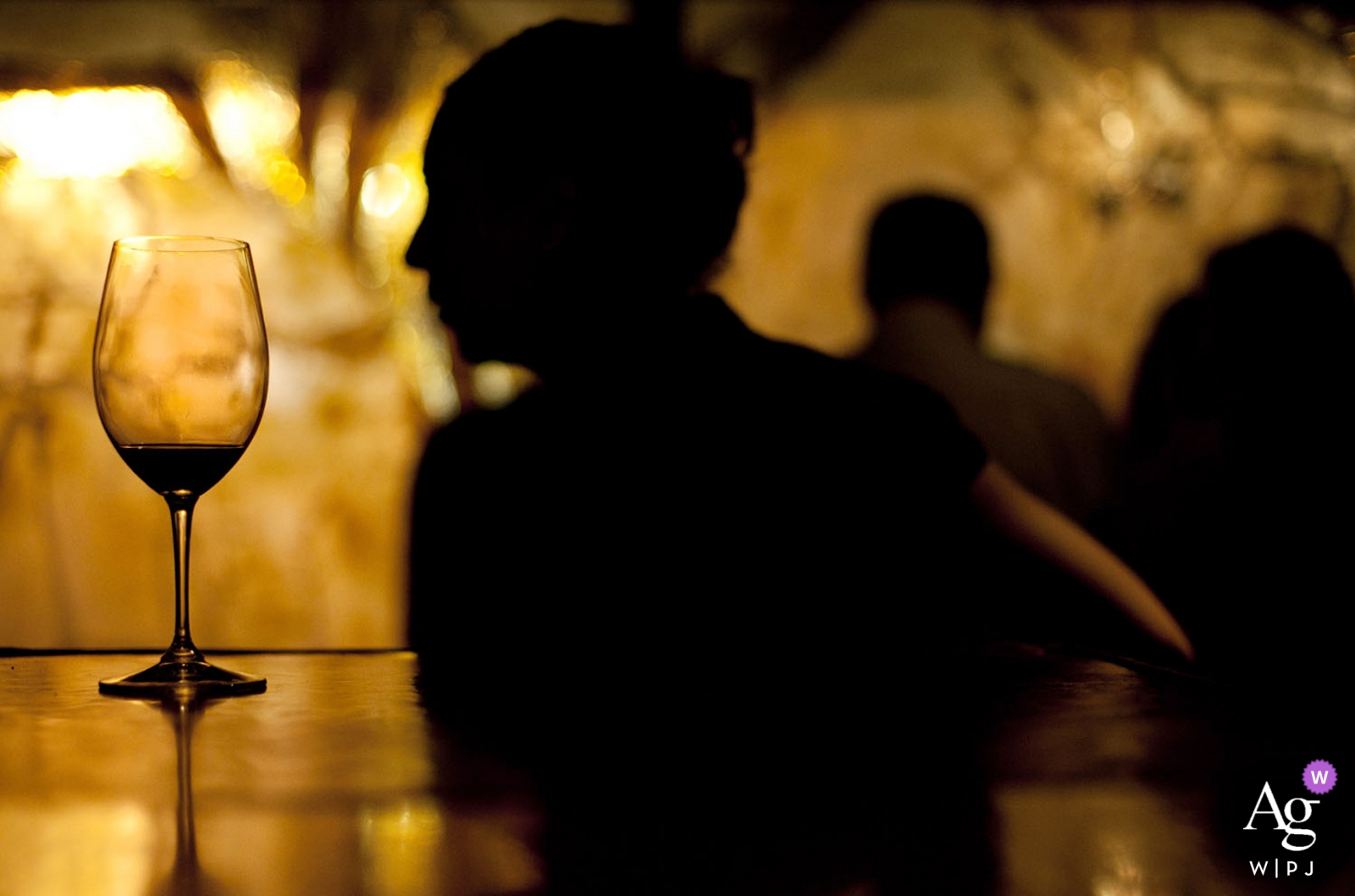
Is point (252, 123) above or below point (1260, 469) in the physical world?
above

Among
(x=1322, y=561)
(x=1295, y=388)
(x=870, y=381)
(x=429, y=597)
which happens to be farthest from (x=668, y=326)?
(x=1295, y=388)

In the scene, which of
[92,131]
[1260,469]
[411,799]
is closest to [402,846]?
[411,799]

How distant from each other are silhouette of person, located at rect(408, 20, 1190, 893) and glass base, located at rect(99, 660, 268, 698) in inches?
3.0

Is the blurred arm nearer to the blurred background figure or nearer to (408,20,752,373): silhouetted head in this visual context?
(408,20,752,373): silhouetted head

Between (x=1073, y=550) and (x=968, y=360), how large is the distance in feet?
3.75

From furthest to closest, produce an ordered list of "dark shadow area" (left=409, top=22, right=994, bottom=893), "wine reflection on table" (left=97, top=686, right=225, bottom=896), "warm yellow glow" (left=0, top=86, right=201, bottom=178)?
"warm yellow glow" (left=0, top=86, right=201, bottom=178) < "dark shadow area" (left=409, top=22, right=994, bottom=893) < "wine reflection on table" (left=97, top=686, right=225, bottom=896)

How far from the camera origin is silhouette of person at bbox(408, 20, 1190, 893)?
2.17 ft

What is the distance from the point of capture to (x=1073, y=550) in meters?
0.70

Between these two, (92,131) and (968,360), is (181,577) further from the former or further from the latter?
(92,131)

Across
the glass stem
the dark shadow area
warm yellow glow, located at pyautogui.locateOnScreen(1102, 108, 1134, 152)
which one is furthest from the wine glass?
warm yellow glow, located at pyautogui.locateOnScreen(1102, 108, 1134, 152)

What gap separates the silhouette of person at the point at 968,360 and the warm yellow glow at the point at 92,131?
1.82m

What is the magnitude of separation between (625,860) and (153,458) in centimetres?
35

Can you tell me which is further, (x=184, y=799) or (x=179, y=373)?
(x=179, y=373)
